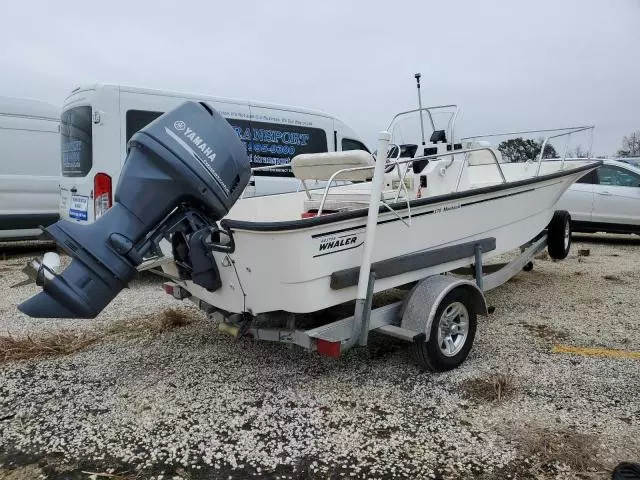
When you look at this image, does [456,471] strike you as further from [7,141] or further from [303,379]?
[7,141]

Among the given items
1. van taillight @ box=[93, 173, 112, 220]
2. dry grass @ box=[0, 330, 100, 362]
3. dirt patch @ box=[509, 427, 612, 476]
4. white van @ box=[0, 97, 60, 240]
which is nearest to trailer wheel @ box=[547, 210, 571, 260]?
dirt patch @ box=[509, 427, 612, 476]

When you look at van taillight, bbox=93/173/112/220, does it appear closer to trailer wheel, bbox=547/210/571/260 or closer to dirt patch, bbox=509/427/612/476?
dirt patch, bbox=509/427/612/476

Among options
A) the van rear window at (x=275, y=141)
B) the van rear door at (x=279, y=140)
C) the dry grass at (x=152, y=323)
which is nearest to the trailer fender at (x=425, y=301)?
the dry grass at (x=152, y=323)

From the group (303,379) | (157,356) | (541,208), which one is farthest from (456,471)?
(541,208)

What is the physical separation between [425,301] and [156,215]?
1.91m

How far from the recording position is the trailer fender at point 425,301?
3725mm

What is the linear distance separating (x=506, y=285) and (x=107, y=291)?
5017 millimetres

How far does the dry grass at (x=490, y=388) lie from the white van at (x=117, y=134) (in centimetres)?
372

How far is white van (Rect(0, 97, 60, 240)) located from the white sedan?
28.9ft

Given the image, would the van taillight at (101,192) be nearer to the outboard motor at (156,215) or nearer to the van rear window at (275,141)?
the van rear window at (275,141)

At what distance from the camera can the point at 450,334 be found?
4047 millimetres

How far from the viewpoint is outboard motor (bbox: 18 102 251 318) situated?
3033 millimetres

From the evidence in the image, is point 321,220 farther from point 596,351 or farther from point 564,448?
point 596,351

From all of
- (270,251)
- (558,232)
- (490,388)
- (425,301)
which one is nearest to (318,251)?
(270,251)
